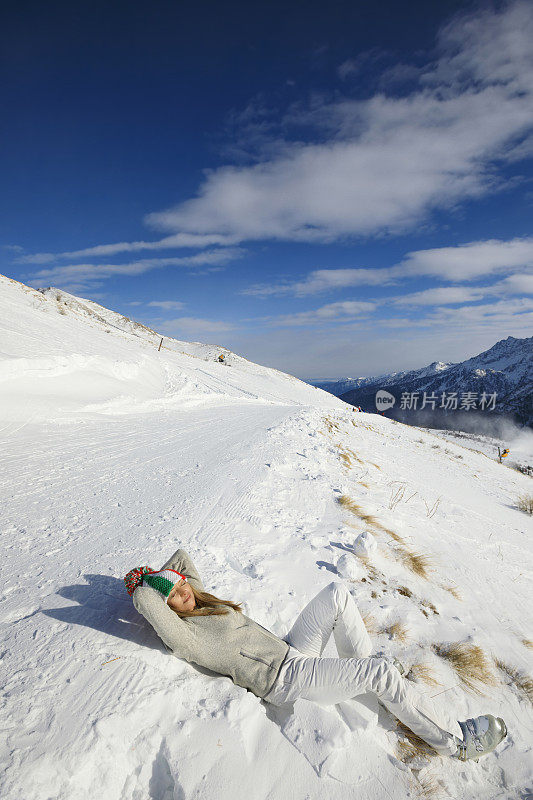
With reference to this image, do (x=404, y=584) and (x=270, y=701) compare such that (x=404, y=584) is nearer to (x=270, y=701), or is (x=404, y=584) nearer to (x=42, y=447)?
(x=270, y=701)

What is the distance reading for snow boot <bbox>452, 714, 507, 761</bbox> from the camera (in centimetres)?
252

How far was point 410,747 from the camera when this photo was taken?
2.46m

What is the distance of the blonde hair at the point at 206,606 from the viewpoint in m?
2.56

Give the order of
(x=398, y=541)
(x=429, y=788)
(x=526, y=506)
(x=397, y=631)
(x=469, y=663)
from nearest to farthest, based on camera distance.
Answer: (x=429, y=788)
(x=469, y=663)
(x=397, y=631)
(x=398, y=541)
(x=526, y=506)

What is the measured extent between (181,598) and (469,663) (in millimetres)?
2824

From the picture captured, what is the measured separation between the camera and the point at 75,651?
225 centimetres

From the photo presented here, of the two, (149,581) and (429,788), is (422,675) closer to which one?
(429,788)

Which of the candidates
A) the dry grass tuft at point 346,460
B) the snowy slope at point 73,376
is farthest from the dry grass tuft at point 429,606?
the snowy slope at point 73,376

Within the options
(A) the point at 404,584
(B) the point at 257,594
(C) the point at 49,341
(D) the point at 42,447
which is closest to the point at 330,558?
(A) the point at 404,584

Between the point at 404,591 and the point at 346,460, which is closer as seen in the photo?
the point at 404,591

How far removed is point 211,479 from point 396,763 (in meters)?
4.23

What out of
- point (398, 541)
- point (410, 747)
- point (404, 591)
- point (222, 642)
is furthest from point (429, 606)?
point (222, 642)

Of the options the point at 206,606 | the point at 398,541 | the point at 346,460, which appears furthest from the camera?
the point at 346,460

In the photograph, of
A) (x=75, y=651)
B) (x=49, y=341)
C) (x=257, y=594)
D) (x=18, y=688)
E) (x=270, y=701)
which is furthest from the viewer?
(x=49, y=341)
